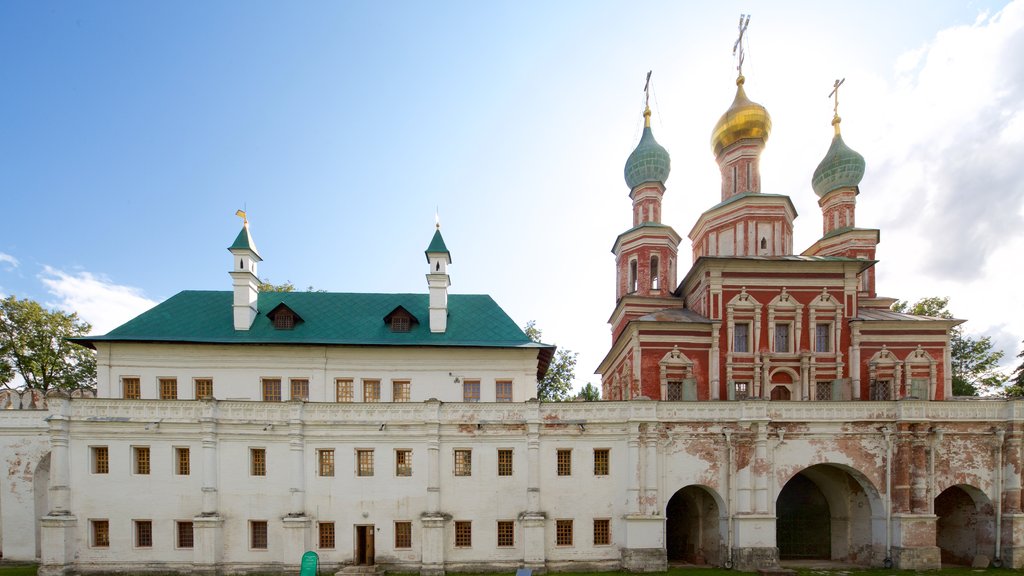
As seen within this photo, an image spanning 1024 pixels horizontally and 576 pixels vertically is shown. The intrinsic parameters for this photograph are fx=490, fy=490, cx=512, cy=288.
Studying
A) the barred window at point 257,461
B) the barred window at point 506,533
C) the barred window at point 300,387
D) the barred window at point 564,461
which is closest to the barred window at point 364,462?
the barred window at point 257,461

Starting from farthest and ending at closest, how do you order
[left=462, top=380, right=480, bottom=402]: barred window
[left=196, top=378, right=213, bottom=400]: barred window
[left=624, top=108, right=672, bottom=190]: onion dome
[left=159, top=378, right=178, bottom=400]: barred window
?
[left=624, top=108, right=672, bottom=190]: onion dome → [left=462, top=380, right=480, bottom=402]: barred window → [left=196, top=378, right=213, bottom=400]: barred window → [left=159, top=378, right=178, bottom=400]: barred window

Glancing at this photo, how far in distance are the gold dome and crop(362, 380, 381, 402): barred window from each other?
91.5 feet

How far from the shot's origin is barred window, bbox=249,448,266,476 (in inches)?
922

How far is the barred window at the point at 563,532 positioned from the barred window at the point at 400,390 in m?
9.97

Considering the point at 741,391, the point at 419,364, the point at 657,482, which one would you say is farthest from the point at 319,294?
the point at 741,391

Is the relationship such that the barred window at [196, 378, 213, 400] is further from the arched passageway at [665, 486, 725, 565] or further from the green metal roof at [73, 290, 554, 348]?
the arched passageway at [665, 486, 725, 565]

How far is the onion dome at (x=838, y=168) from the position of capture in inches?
1399

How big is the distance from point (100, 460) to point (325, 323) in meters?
11.8

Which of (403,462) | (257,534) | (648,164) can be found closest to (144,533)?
(257,534)

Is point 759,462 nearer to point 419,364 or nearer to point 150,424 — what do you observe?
point 419,364

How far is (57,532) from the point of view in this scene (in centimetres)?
2203

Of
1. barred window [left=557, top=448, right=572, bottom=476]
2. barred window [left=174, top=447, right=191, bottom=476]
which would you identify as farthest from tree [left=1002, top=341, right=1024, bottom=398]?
barred window [left=174, top=447, right=191, bottom=476]

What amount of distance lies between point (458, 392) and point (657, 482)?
1088 centimetres

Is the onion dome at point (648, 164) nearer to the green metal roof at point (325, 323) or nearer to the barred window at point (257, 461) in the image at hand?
the green metal roof at point (325, 323)
